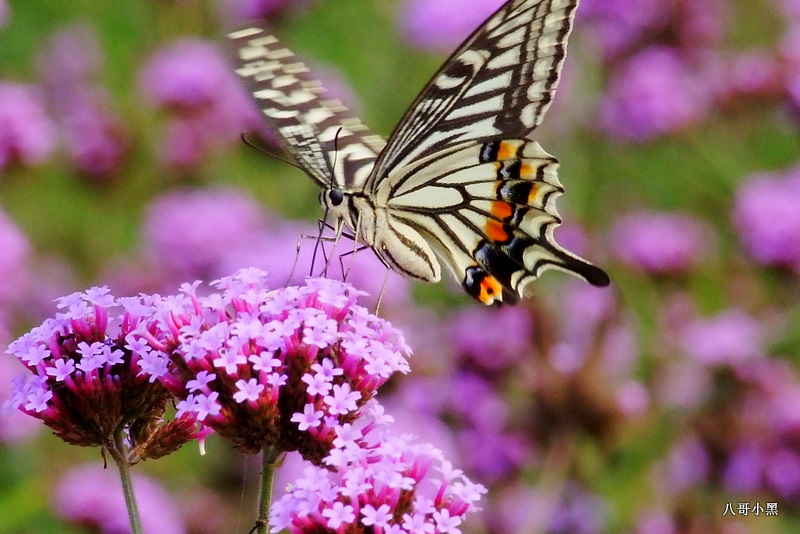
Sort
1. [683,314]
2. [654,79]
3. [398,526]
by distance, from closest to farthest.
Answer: [398,526]
[683,314]
[654,79]

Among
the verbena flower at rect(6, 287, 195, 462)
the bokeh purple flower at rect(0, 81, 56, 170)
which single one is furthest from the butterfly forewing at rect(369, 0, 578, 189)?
the bokeh purple flower at rect(0, 81, 56, 170)

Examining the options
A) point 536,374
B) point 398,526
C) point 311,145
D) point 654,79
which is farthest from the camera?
point 654,79

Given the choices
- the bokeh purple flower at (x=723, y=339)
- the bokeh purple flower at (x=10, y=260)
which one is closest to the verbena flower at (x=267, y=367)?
the bokeh purple flower at (x=10, y=260)

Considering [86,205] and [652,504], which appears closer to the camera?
[652,504]

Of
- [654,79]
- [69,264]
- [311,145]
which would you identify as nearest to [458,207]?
[311,145]

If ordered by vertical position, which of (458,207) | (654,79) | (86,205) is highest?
(654,79)

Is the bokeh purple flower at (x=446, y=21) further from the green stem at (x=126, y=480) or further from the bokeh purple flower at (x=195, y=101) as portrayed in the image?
the green stem at (x=126, y=480)

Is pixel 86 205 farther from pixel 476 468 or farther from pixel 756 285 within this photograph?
pixel 756 285

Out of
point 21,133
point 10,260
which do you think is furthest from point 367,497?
point 21,133
